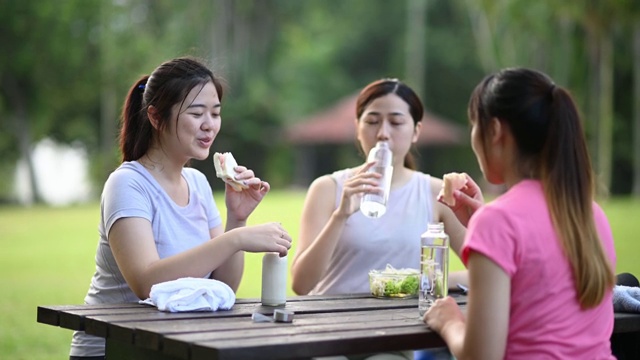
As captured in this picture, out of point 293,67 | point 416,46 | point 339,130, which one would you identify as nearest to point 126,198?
point 339,130

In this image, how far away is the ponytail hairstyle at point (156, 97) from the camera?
335 centimetres

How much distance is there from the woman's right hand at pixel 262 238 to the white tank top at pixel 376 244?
108cm

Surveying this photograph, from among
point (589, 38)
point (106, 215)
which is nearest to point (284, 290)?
point (106, 215)

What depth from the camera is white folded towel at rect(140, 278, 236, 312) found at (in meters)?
2.87

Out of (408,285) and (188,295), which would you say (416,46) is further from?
(188,295)

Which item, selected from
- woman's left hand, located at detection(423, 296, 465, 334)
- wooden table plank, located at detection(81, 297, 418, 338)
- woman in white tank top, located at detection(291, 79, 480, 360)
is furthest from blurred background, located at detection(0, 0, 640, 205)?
woman's left hand, located at detection(423, 296, 465, 334)

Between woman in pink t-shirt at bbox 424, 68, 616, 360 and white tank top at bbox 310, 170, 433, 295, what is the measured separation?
1.52 metres

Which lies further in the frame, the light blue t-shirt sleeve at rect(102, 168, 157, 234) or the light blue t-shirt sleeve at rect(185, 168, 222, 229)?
the light blue t-shirt sleeve at rect(185, 168, 222, 229)

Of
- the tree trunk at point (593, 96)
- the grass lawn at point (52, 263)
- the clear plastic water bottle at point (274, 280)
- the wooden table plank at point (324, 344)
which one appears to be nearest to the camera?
the wooden table plank at point (324, 344)

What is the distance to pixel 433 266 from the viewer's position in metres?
3.02

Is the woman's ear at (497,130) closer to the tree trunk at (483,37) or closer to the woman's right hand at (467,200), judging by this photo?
the woman's right hand at (467,200)

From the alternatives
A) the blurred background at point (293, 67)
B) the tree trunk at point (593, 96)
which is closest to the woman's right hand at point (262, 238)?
the blurred background at point (293, 67)

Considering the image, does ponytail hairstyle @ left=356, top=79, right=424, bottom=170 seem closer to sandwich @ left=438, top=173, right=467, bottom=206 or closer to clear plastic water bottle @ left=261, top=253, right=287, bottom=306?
sandwich @ left=438, top=173, right=467, bottom=206

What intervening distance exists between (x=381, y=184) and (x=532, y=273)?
126cm
